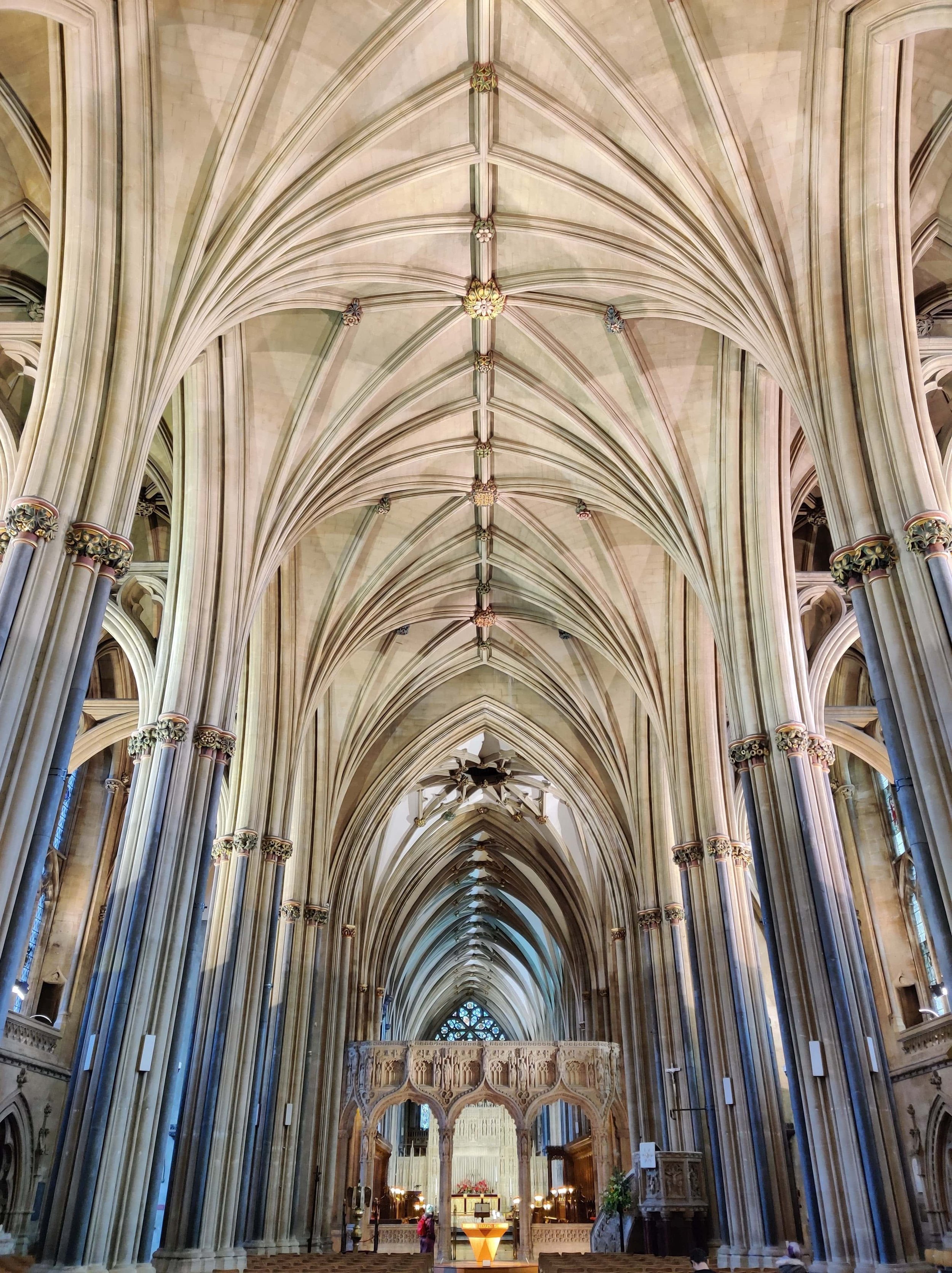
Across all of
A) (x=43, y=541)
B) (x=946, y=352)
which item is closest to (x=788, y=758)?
(x=946, y=352)

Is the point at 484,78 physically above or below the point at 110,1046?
above

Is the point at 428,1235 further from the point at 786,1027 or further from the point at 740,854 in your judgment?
the point at 786,1027

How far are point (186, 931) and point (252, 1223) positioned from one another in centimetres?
929

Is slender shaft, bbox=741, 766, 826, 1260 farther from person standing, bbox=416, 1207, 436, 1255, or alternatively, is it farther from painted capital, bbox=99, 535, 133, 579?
person standing, bbox=416, 1207, 436, 1255

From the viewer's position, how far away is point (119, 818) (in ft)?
71.4

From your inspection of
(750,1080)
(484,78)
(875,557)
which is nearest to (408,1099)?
(750,1080)

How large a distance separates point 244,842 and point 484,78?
42.9 feet

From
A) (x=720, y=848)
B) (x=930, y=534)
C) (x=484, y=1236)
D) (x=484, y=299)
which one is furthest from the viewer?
(x=484, y=1236)

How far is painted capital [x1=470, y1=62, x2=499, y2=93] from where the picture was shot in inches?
516

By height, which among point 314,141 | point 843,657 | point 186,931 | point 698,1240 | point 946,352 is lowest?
point 698,1240

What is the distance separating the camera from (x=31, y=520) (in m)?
9.88

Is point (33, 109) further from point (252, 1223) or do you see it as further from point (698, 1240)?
point (698, 1240)

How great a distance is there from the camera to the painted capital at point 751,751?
14.8 meters

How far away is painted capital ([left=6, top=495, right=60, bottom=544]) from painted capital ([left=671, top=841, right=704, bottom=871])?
13.8 m
